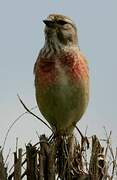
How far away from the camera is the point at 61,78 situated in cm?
699

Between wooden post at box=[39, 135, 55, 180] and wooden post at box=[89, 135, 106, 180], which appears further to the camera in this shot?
wooden post at box=[89, 135, 106, 180]

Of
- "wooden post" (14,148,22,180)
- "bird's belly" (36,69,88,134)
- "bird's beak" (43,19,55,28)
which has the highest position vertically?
"bird's beak" (43,19,55,28)

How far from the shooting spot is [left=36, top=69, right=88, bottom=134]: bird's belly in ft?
22.8

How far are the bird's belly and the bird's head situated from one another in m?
0.46

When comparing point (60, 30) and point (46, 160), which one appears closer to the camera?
point (46, 160)

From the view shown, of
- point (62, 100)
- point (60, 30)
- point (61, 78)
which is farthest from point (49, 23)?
point (62, 100)

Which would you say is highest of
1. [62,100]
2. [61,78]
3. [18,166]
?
[61,78]

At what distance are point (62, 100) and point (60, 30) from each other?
0.78 metres

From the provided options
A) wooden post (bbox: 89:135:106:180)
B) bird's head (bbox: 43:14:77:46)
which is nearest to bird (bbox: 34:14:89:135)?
bird's head (bbox: 43:14:77:46)

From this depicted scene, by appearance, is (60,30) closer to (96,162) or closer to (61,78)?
(61,78)

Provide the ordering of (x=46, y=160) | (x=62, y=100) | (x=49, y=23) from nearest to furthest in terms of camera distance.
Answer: (x=46, y=160)
(x=62, y=100)
(x=49, y=23)

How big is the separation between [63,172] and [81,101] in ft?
4.39

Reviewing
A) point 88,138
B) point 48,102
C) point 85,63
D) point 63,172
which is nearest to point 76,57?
point 85,63

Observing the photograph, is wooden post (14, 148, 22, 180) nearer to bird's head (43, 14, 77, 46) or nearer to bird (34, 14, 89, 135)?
bird (34, 14, 89, 135)
